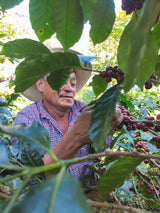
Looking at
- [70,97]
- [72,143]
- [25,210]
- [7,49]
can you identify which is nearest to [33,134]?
[25,210]

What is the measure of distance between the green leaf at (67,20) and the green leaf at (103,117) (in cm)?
22

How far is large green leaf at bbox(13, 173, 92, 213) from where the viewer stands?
0.76ft

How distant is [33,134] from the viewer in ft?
1.25

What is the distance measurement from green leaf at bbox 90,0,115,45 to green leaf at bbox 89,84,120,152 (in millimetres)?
191

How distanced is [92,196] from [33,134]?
46cm

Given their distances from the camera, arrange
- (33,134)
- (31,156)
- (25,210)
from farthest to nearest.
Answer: (31,156), (33,134), (25,210)

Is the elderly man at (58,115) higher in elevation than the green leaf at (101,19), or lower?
lower

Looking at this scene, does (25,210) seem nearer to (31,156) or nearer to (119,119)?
(31,156)

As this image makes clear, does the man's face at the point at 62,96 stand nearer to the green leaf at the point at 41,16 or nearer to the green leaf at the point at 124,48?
the green leaf at the point at 41,16

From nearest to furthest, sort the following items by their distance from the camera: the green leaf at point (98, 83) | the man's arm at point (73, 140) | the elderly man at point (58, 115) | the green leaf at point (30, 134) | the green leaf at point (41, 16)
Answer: the green leaf at point (30, 134), the green leaf at point (41, 16), the green leaf at point (98, 83), the man's arm at point (73, 140), the elderly man at point (58, 115)

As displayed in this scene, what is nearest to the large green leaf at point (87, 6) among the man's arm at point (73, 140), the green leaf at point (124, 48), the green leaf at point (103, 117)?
the green leaf at point (124, 48)

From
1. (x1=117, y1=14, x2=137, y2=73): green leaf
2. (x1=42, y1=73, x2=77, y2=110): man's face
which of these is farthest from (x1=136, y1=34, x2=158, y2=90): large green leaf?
(x1=42, y1=73, x2=77, y2=110): man's face

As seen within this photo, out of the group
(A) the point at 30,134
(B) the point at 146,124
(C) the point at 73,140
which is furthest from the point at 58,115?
(A) the point at 30,134

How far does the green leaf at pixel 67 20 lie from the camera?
56 cm
